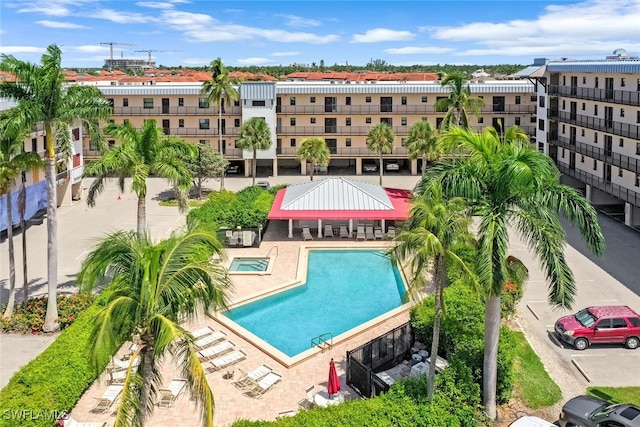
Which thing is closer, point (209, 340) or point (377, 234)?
point (209, 340)

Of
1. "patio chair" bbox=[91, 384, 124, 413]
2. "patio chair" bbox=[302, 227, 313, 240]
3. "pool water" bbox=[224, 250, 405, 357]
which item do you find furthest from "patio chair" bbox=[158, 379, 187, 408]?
"patio chair" bbox=[302, 227, 313, 240]

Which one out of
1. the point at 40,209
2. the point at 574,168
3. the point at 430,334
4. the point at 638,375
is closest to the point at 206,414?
the point at 430,334

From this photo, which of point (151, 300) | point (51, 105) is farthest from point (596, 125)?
point (151, 300)

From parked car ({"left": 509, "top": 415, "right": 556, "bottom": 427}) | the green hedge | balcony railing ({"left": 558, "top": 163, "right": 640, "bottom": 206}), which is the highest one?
balcony railing ({"left": 558, "top": 163, "right": 640, "bottom": 206})

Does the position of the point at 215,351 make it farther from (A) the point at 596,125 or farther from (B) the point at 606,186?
(A) the point at 596,125

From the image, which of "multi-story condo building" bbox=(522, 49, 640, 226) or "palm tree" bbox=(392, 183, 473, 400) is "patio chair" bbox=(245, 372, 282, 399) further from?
"multi-story condo building" bbox=(522, 49, 640, 226)
